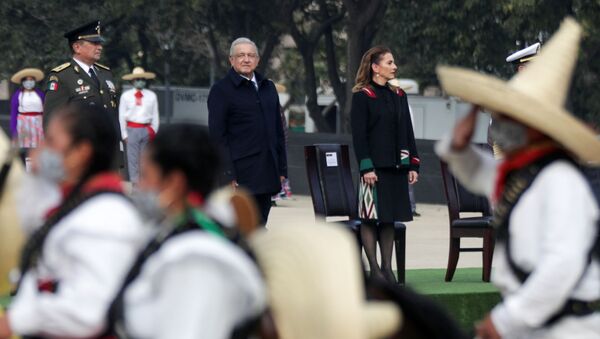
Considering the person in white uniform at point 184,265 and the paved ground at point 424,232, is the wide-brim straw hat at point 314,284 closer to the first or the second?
the person in white uniform at point 184,265

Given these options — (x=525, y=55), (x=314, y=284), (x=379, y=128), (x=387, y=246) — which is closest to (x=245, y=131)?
(x=379, y=128)

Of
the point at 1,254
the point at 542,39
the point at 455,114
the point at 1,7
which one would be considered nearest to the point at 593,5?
the point at 542,39

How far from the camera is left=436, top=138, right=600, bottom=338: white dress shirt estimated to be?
15.0ft

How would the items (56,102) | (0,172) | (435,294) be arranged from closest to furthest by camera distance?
(0,172) < (435,294) < (56,102)

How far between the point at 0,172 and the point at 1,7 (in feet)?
97.0

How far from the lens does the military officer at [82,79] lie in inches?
427

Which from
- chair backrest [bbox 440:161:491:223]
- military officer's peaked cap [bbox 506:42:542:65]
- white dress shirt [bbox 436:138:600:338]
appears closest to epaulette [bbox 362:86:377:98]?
chair backrest [bbox 440:161:491:223]

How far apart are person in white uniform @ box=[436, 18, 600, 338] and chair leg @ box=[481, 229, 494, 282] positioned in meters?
6.57

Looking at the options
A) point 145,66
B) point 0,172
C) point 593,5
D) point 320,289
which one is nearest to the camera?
point 320,289

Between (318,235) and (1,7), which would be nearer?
(318,235)

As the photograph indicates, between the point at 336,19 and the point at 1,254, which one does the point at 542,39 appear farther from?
the point at 1,254

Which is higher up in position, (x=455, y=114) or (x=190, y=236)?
(x=190, y=236)

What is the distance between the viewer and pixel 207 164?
3.97 m

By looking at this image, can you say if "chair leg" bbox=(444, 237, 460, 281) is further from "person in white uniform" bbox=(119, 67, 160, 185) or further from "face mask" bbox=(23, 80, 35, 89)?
"face mask" bbox=(23, 80, 35, 89)
